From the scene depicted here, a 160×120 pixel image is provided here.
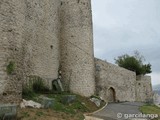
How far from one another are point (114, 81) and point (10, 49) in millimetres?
15503

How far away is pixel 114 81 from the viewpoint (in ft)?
85.2

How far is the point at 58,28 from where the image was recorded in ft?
70.4

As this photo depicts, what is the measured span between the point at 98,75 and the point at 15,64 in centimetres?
1234

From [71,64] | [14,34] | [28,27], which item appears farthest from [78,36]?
[14,34]

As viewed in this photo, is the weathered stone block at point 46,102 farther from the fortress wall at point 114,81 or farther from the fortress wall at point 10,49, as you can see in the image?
the fortress wall at point 114,81

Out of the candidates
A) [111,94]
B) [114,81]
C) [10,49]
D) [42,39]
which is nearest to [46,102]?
[10,49]

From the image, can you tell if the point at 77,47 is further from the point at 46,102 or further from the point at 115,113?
the point at 46,102

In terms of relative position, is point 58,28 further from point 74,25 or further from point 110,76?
point 110,76

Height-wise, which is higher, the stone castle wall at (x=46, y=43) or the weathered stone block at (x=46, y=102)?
the stone castle wall at (x=46, y=43)

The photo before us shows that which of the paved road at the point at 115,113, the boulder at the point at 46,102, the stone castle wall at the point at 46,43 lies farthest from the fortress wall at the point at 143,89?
the boulder at the point at 46,102

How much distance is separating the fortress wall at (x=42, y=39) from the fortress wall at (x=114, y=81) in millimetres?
4828

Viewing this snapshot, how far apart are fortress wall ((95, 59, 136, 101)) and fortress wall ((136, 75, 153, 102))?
6.03 ft

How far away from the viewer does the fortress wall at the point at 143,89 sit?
31538mm

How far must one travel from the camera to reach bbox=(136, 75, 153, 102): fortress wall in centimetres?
3154
